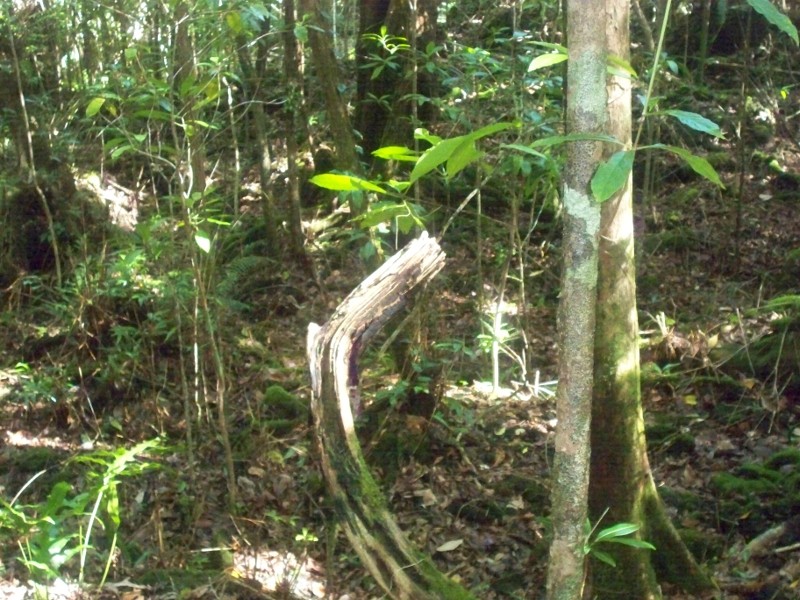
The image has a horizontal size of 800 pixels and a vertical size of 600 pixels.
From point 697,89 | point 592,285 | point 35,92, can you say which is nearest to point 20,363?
point 35,92

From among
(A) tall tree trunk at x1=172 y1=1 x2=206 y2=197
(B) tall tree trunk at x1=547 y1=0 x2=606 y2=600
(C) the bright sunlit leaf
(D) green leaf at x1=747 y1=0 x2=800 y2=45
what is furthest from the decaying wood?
(D) green leaf at x1=747 y1=0 x2=800 y2=45

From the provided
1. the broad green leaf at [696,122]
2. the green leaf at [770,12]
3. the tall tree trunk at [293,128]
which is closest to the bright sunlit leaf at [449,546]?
the broad green leaf at [696,122]

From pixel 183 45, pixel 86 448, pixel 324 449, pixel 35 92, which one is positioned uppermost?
pixel 183 45

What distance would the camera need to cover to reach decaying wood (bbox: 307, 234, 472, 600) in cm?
357

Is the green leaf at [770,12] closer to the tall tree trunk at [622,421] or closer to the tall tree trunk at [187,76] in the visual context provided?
the tall tree trunk at [622,421]

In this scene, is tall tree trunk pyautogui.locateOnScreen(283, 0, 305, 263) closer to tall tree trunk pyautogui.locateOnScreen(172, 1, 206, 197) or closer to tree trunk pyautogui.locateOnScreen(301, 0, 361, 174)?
tree trunk pyautogui.locateOnScreen(301, 0, 361, 174)

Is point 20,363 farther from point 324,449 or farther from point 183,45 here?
point 324,449

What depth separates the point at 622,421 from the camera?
375 cm

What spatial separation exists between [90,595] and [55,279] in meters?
4.48

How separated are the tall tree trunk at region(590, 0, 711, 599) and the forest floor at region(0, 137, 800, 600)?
13.2 inches

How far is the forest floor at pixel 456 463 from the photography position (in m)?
4.66

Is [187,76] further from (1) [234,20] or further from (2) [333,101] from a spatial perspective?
(2) [333,101]

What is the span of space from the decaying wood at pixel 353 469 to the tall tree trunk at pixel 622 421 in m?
0.75

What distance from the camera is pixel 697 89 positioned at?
10.3 meters
